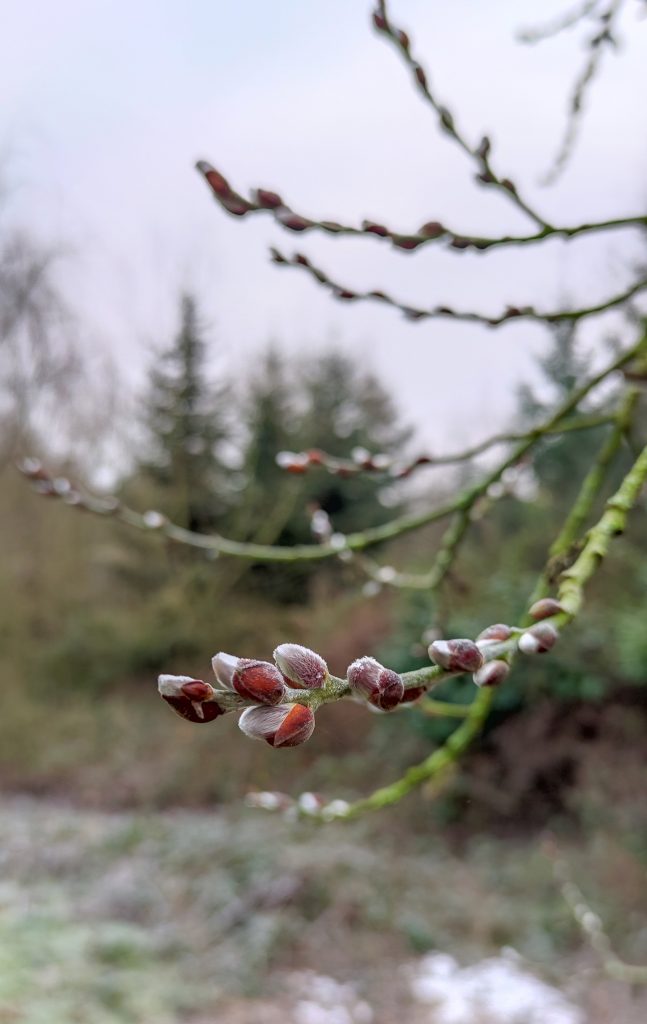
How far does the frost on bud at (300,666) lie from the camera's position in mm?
340

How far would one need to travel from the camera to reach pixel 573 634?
5934 millimetres

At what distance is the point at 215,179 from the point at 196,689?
0.49 m

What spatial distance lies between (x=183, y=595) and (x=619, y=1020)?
6.80 m

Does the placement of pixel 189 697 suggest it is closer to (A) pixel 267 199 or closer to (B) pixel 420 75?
(A) pixel 267 199

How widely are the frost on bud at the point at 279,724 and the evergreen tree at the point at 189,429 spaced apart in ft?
33.0

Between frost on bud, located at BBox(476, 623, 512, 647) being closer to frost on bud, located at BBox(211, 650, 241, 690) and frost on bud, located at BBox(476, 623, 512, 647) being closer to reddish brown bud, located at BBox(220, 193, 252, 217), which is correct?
frost on bud, located at BBox(211, 650, 241, 690)

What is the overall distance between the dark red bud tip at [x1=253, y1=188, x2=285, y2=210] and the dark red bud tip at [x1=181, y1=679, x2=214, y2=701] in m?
0.53

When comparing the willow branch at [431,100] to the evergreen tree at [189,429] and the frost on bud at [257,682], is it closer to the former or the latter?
the frost on bud at [257,682]

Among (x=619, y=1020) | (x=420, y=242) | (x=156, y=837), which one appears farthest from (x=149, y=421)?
(x=420, y=242)

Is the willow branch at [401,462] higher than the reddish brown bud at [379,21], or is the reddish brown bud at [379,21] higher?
the reddish brown bud at [379,21]

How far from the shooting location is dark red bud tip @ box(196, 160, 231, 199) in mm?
681

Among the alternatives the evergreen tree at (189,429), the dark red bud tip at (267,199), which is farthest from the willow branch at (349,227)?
the evergreen tree at (189,429)

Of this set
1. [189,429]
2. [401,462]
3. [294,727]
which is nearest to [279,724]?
[294,727]

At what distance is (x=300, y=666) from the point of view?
343 millimetres
